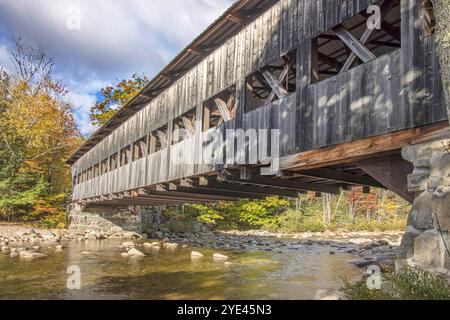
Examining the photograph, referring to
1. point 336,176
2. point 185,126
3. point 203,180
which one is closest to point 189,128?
point 185,126

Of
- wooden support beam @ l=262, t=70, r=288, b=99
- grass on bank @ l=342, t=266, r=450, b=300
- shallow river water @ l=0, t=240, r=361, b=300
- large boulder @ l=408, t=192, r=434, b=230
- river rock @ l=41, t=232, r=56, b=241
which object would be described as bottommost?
river rock @ l=41, t=232, r=56, b=241

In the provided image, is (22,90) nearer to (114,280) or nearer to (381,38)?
(114,280)

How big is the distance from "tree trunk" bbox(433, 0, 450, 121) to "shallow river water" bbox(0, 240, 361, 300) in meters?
3.73

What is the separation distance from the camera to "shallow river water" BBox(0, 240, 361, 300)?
6480 millimetres

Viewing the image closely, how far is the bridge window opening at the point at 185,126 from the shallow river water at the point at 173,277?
355cm

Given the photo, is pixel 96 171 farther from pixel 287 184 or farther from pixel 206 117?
pixel 287 184

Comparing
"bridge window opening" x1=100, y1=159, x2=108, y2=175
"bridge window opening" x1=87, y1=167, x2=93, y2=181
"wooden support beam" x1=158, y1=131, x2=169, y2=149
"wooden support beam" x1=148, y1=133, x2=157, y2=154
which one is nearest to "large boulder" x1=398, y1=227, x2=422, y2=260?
"wooden support beam" x1=158, y1=131, x2=169, y2=149

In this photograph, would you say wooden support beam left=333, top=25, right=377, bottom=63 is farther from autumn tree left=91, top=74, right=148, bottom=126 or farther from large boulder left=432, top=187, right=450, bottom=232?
autumn tree left=91, top=74, right=148, bottom=126

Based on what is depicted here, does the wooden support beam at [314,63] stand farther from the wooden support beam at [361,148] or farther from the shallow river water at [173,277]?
the shallow river water at [173,277]

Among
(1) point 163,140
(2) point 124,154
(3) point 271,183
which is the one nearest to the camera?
(3) point 271,183

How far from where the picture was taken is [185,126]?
1083 cm

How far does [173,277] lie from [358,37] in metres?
6.34

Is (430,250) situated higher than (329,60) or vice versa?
(329,60)

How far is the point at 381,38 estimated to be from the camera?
8.08 metres
